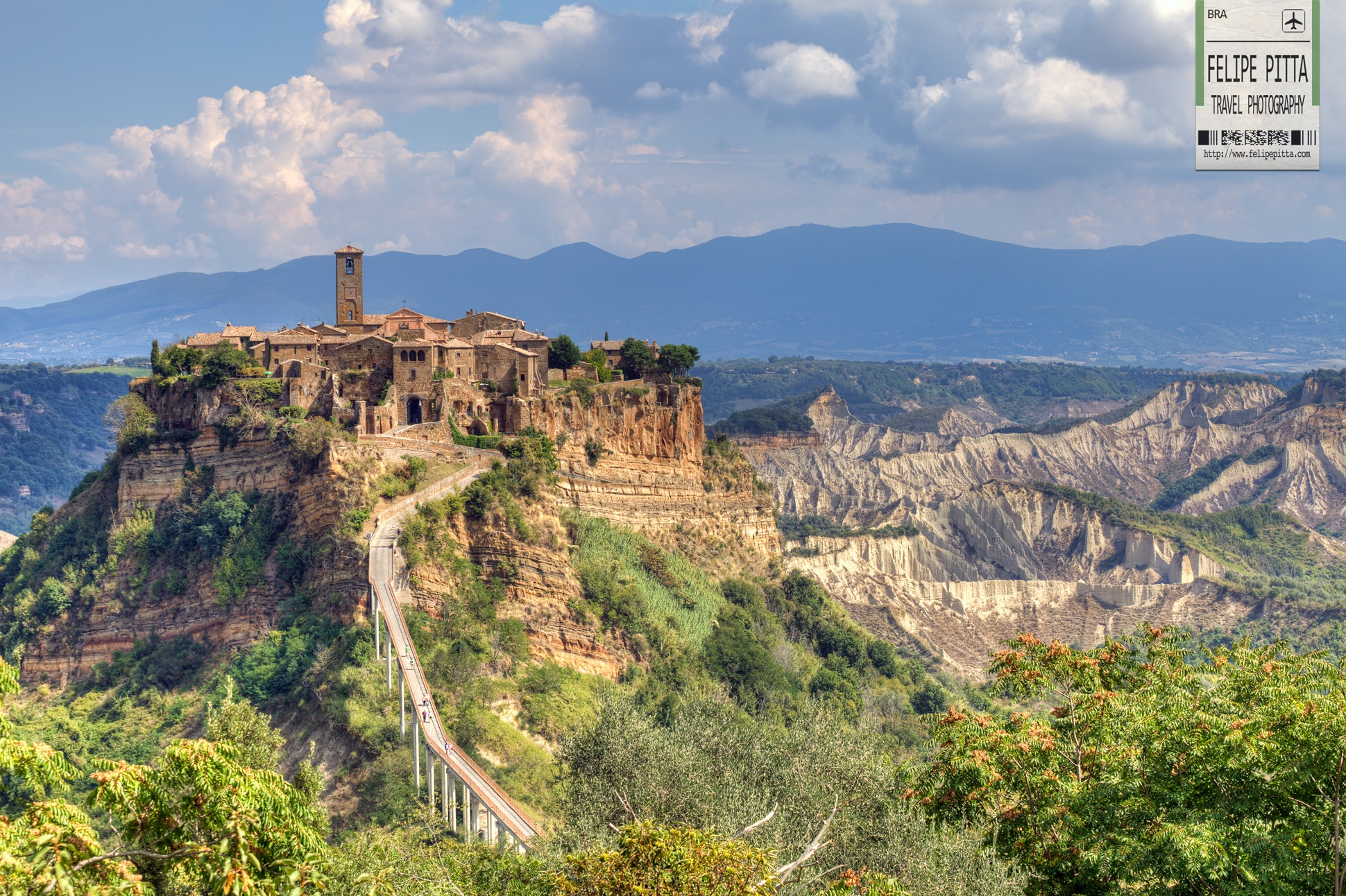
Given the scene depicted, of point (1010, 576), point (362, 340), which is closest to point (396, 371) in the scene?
point (362, 340)

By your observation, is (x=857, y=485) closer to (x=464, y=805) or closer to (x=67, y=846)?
(x=464, y=805)

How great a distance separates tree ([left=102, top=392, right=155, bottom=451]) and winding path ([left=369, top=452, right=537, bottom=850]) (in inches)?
606

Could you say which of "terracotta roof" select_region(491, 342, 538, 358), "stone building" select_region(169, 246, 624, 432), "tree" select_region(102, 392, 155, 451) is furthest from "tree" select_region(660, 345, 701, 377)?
"tree" select_region(102, 392, 155, 451)

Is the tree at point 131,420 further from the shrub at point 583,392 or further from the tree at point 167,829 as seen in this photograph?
the tree at point 167,829

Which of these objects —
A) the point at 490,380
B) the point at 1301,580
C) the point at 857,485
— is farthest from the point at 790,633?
the point at 857,485

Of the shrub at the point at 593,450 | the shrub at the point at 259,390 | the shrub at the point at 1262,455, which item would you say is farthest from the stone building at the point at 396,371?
the shrub at the point at 1262,455

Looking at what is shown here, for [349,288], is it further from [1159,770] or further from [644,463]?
[1159,770]

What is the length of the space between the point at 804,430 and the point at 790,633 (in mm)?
87403

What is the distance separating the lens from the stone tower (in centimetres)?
6075

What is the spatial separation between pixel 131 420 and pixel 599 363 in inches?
1007

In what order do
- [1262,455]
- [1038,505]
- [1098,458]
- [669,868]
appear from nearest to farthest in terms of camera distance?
[669,868]
[1038,505]
[1262,455]
[1098,458]

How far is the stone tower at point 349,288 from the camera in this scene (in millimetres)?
60750

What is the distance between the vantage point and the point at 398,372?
54219mm

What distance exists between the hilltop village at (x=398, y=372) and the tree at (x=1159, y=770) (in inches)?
1388
